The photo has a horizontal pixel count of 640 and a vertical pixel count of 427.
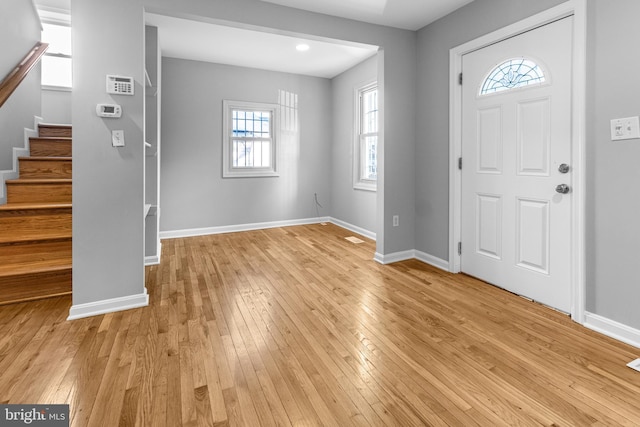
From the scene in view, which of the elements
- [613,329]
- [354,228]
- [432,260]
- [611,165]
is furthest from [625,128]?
[354,228]

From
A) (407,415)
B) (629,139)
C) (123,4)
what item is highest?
(123,4)

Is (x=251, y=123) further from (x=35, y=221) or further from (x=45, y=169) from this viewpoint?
(x=35, y=221)

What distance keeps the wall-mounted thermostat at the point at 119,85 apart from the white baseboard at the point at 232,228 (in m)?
2.81

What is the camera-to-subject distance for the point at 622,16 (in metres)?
1.96

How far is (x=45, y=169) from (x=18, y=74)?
1.01 meters

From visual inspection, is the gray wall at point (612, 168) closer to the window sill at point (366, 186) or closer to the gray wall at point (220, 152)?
the window sill at point (366, 186)

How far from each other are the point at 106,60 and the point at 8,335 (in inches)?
73.6

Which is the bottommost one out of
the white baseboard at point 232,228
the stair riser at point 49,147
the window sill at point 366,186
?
the white baseboard at point 232,228

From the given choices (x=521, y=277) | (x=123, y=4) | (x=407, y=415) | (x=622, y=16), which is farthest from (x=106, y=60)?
(x=521, y=277)

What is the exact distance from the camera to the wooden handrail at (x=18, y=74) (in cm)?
237

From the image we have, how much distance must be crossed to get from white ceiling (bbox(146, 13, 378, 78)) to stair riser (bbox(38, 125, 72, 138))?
1.54 meters

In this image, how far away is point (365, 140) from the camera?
16.9 ft

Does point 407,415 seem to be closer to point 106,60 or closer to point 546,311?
point 546,311

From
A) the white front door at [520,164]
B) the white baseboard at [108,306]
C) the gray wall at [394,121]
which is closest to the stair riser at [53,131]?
the white baseboard at [108,306]
